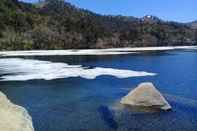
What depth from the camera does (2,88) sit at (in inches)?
1264

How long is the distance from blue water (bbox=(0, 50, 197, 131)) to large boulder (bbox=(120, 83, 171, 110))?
2.30 ft

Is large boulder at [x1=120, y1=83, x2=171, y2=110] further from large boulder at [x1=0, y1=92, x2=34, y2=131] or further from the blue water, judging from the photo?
large boulder at [x1=0, y1=92, x2=34, y2=131]

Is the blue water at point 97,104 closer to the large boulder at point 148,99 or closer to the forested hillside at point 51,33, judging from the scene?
the large boulder at point 148,99

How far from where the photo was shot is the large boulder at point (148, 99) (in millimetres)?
23375

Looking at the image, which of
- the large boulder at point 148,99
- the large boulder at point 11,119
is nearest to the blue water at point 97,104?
the large boulder at point 148,99

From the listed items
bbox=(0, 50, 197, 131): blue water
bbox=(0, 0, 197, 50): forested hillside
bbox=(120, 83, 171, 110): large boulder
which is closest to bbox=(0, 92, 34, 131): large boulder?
bbox=(0, 50, 197, 131): blue water

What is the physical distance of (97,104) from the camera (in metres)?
24.8

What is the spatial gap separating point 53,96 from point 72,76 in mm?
11528

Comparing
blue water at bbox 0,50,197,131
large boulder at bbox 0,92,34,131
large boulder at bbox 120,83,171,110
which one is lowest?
blue water at bbox 0,50,197,131

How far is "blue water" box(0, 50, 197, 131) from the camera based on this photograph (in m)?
19.6

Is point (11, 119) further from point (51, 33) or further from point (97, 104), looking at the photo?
point (51, 33)

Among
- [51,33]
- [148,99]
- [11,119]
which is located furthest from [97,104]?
[51,33]

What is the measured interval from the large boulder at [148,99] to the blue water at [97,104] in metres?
0.70

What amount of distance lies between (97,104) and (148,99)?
307cm
